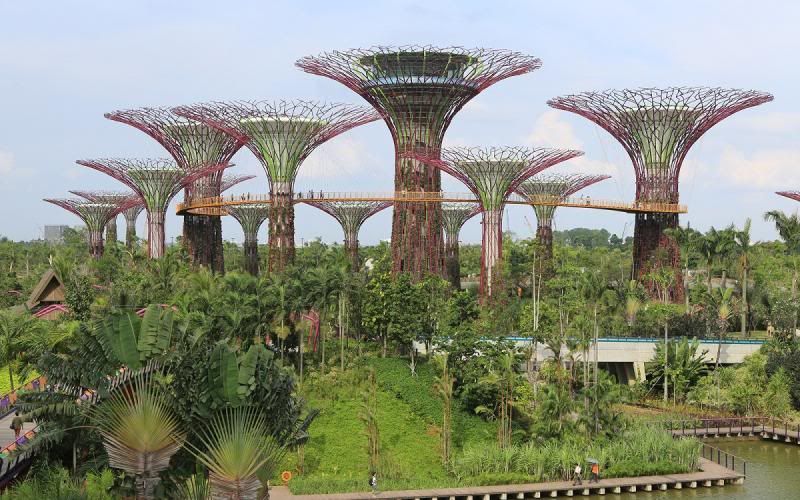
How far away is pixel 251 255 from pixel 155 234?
10949 mm

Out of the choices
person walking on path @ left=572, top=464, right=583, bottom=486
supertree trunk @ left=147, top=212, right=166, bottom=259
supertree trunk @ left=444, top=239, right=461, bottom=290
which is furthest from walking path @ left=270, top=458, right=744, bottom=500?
supertree trunk @ left=147, top=212, right=166, bottom=259

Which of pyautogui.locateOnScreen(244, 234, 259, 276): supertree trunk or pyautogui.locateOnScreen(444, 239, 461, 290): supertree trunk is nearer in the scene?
pyautogui.locateOnScreen(444, 239, 461, 290): supertree trunk

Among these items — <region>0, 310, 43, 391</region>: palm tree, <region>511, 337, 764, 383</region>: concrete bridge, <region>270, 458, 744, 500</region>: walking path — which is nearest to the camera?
<region>270, 458, 744, 500</region>: walking path

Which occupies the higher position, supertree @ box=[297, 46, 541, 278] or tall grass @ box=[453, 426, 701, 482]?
supertree @ box=[297, 46, 541, 278]

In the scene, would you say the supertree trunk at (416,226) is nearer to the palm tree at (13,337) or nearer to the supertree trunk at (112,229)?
the palm tree at (13,337)

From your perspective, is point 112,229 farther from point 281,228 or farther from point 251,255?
point 281,228

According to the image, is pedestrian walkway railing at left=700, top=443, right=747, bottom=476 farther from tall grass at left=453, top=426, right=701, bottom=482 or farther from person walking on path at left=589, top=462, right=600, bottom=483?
person walking on path at left=589, top=462, right=600, bottom=483

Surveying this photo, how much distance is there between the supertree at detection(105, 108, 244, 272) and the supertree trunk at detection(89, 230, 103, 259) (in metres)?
29.1

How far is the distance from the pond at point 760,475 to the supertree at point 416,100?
2539 cm

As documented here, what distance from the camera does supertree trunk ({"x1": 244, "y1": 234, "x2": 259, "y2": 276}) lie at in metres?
84.6

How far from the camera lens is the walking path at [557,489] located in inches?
1308

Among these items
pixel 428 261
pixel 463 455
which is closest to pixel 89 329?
pixel 463 455

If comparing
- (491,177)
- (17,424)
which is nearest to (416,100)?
(491,177)

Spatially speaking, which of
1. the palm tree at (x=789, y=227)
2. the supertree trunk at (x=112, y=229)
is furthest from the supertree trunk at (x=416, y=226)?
the supertree trunk at (x=112, y=229)
